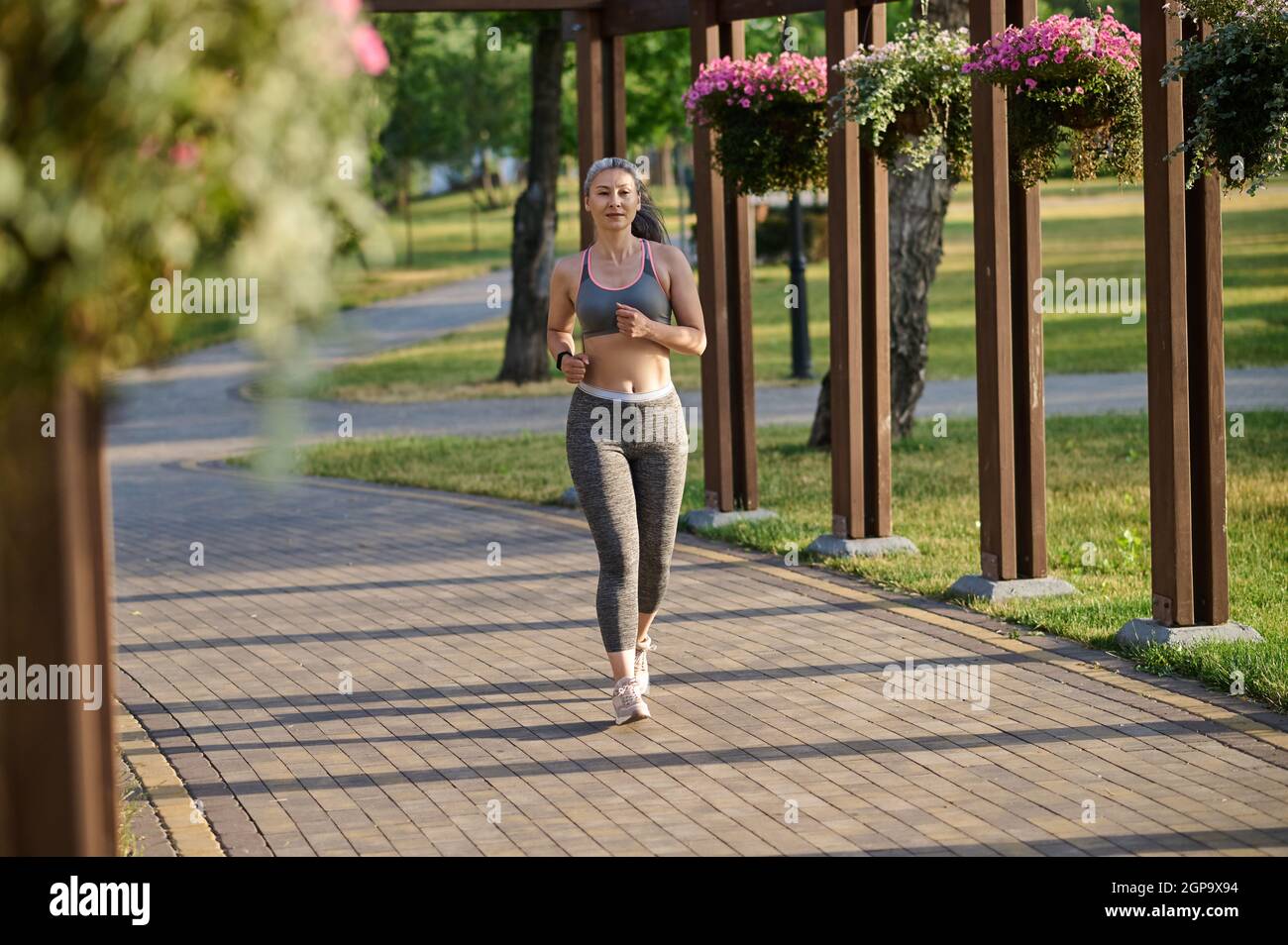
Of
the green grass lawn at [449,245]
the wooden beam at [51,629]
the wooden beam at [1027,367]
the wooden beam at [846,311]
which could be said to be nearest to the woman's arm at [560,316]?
the wooden beam at [1027,367]

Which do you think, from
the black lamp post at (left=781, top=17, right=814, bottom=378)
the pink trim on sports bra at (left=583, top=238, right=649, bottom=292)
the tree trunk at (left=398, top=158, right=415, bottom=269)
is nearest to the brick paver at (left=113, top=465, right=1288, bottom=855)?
the pink trim on sports bra at (left=583, top=238, right=649, bottom=292)

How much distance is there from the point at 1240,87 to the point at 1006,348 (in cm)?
224

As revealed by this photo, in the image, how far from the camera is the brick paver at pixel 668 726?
18.7 ft

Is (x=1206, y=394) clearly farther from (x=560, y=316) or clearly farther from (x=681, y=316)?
(x=560, y=316)

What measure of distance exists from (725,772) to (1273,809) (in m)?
1.89

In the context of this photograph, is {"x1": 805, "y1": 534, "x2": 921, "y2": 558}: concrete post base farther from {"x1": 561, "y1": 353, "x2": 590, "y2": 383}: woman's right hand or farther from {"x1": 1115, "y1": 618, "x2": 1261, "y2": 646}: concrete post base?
{"x1": 561, "y1": 353, "x2": 590, "y2": 383}: woman's right hand

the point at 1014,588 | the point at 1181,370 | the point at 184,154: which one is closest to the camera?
the point at 184,154

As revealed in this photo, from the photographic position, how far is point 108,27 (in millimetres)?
2633

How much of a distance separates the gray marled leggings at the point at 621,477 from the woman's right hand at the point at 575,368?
56 mm

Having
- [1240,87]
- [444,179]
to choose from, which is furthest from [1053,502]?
[444,179]

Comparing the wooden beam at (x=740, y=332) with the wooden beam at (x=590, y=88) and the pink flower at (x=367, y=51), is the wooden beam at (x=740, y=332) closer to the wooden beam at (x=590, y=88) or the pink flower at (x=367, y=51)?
the wooden beam at (x=590, y=88)

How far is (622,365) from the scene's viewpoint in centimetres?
695
